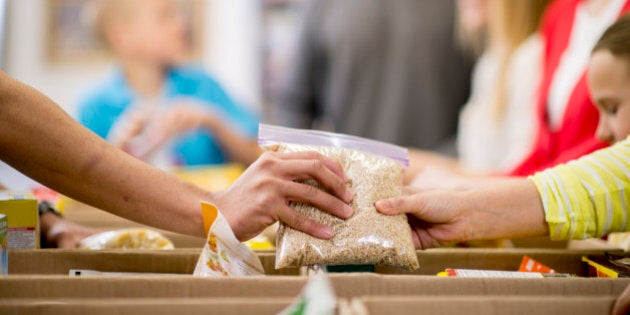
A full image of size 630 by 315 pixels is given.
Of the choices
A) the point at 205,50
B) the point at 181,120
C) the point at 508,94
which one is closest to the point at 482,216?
the point at 508,94

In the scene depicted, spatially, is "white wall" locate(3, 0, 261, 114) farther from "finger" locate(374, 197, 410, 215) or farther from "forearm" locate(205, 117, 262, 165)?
"finger" locate(374, 197, 410, 215)

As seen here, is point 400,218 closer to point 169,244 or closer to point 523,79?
point 169,244

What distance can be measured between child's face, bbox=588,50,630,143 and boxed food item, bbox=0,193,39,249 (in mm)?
915

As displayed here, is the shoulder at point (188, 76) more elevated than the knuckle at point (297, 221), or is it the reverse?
the shoulder at point (188, 76)

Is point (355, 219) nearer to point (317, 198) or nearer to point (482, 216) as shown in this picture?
point (317, 198)

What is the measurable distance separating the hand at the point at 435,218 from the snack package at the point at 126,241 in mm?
399

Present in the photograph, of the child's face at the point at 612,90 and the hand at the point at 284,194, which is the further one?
the child's face at the point at 612,90

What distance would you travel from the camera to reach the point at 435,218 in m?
1.05

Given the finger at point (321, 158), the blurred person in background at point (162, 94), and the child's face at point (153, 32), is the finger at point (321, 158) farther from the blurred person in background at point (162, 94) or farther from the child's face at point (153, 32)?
the child's face at point (153, 32)

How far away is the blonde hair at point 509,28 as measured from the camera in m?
2.27

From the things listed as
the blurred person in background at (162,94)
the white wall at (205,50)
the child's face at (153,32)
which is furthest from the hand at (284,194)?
the white wall at (205,50)

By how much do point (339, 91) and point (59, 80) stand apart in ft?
6.34

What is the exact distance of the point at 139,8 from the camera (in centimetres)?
303

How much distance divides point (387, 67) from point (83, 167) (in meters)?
2.22
